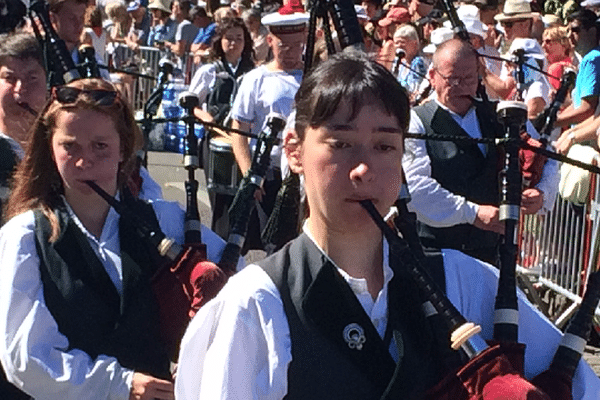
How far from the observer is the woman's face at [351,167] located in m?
2.15

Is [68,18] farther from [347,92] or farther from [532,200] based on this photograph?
[347,92]

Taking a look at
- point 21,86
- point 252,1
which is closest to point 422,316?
point 21,86

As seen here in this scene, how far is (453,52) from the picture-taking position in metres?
5.55

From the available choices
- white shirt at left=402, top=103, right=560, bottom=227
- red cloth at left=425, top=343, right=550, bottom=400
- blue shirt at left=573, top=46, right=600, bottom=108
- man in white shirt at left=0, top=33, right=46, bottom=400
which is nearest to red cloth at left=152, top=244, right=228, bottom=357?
red cloth at left=425, top=343, right=550, bottom=400

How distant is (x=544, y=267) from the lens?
7891mm

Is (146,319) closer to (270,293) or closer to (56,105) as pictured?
(56,105)

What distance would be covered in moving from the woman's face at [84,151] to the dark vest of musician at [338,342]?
1174mm

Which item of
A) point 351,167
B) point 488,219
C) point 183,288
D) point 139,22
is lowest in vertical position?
point 139,22

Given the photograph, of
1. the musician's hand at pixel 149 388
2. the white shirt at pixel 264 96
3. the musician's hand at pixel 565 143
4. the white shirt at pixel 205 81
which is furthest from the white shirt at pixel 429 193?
the white shirt at pixel 205 81

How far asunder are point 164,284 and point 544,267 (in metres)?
5.03

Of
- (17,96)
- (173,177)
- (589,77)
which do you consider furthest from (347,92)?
(173,177)

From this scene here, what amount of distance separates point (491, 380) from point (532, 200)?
3.56 metres

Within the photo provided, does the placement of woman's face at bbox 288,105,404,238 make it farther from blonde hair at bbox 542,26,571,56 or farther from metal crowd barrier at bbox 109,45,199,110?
metal crowd barrier at bbox 109,45,199,110

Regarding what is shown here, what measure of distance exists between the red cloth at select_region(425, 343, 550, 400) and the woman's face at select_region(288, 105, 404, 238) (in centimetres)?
31
